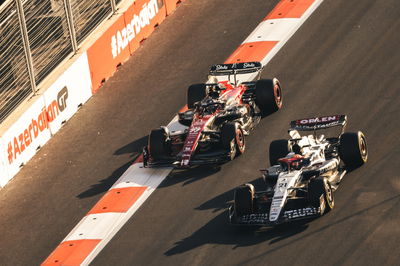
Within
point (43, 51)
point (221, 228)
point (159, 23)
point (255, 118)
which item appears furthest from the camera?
point (159, 23)

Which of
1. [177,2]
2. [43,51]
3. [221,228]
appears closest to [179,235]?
[221,228]

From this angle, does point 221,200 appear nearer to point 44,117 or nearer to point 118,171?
point 118,171

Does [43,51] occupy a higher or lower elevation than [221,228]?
higher

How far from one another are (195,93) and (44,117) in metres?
3.67

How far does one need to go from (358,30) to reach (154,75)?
5349mm

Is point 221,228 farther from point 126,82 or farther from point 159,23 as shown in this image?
point 159,23

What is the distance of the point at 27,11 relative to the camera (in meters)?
27.4

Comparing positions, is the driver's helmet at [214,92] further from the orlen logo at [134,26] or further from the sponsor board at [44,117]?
the orlen logo at [134,26]

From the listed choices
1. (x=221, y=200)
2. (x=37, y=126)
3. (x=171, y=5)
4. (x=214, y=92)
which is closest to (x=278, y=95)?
(x=214, y=92)

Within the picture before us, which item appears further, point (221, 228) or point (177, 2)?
point (177, 2)

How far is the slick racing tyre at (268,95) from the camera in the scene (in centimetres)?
2625

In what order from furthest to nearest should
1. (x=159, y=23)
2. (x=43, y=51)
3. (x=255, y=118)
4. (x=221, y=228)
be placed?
1. (x=159, y=23)
2. (x=43, y=51)
3. (x=255, y=118)
4. (x=221, y=228)

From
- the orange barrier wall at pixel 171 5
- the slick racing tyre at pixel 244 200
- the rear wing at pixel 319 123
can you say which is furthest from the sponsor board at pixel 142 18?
the slick racing tyre at pixel 244 200

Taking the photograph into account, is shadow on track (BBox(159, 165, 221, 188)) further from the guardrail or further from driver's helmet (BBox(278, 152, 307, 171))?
the guardrail
